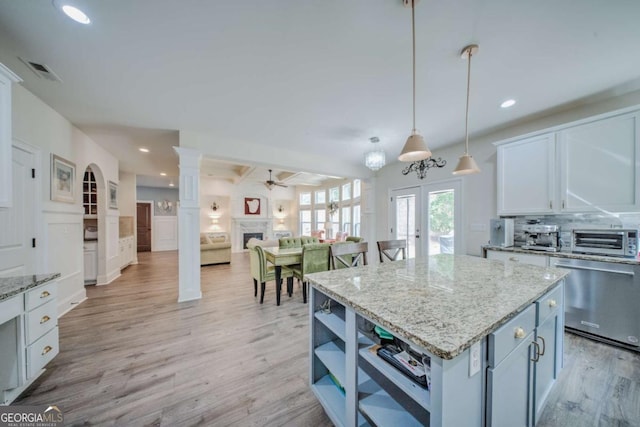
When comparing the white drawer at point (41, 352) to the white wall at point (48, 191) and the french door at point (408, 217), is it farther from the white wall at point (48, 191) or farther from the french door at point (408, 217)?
the french door at point (408, 217)

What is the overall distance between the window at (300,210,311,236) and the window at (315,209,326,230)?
0.52 meters

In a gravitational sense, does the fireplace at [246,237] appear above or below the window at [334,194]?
below

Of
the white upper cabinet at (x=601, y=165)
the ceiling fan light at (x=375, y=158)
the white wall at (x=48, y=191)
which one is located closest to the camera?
the white upper cabinet at (x=601, y=165)

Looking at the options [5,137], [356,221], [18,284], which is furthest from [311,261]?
[356,221]

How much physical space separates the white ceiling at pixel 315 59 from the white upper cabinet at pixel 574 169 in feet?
1.27

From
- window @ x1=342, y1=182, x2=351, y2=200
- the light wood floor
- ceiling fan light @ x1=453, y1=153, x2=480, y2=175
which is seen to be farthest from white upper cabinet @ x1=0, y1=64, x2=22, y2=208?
window @ x1=342, y1=182, x2=351, y2=200

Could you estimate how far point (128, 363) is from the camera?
190cm

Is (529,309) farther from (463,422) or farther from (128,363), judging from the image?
(128,363)

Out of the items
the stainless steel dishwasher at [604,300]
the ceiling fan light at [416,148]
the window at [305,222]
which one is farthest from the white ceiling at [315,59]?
the window at [305,222]

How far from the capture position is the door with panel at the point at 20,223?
2018mm

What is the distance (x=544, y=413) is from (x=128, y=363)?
3.21 metres

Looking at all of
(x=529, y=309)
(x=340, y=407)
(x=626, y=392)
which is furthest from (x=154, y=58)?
(x=626, y=392)

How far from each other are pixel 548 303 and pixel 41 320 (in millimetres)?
3484

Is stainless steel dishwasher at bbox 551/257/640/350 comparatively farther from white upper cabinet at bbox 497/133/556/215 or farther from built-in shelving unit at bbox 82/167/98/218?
built-in shelving unit at bbox 82/167/98/218
